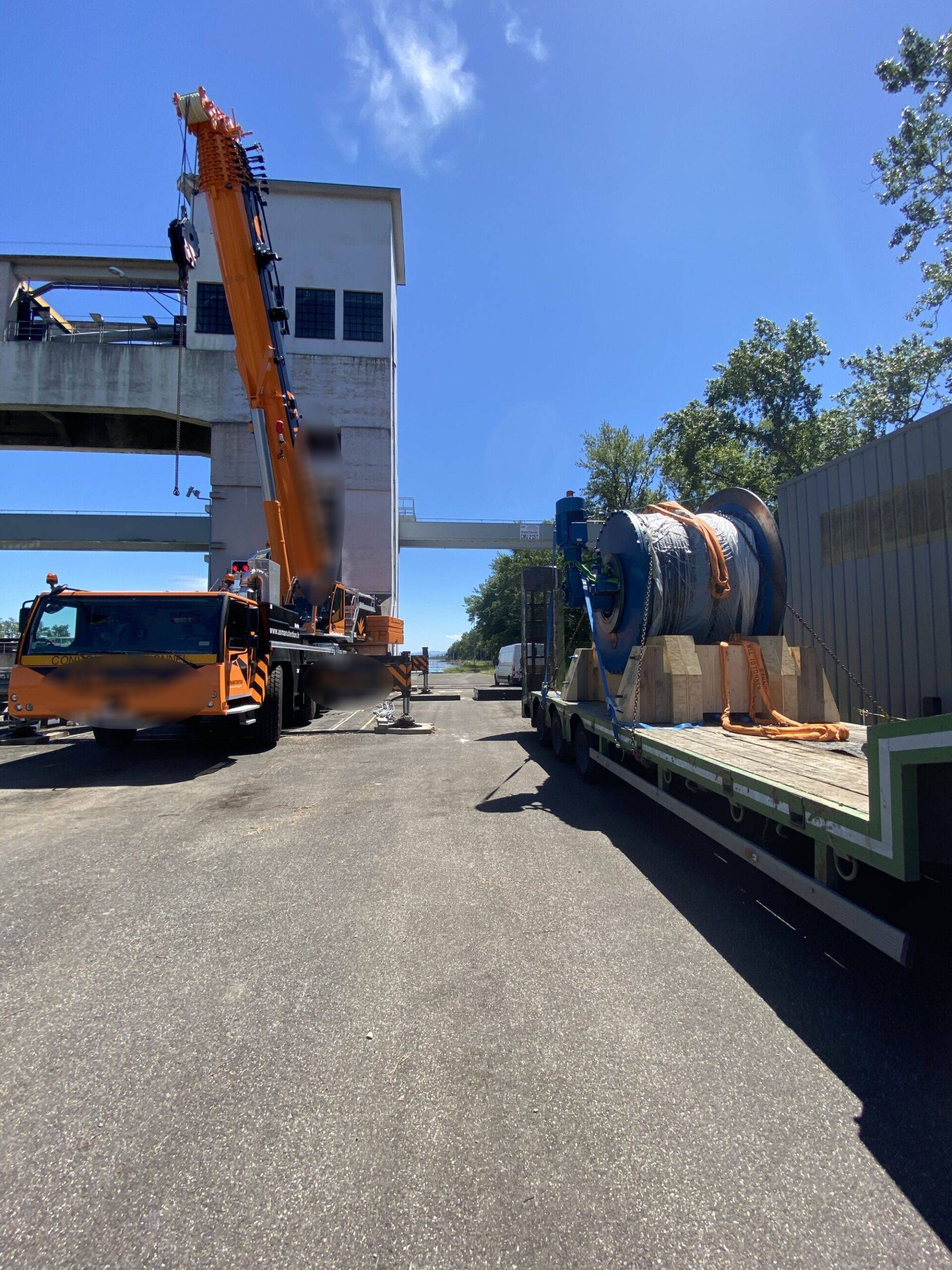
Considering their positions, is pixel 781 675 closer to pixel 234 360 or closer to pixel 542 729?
pixel 542 729

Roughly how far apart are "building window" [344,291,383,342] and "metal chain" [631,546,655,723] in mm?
24256

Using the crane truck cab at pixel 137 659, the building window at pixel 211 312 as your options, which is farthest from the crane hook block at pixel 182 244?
the building window at pixel 211 312

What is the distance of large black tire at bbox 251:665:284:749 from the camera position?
424 inches

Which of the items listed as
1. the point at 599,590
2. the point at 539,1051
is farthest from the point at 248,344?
the point at 539,1051

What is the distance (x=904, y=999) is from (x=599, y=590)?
5.08 meters

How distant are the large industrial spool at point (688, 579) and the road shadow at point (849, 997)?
2277mm

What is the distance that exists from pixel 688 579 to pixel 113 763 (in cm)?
842

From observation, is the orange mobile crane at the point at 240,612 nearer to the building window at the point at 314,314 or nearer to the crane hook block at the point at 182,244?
the crane hook block at the point at 182,244

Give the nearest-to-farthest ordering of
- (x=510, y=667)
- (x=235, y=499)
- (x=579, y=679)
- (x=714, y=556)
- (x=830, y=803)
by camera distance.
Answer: (x=830, y=803), (x=714, y=556), (x=579, y=679), (x=235, y=499), (x=510, y=667)

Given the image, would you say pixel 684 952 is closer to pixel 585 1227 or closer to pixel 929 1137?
pixel 929 1137

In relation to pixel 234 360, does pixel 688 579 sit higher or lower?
lower

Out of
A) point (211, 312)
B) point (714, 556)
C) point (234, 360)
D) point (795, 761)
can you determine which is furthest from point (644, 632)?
point (211, 312)

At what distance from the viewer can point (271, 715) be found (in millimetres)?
10883

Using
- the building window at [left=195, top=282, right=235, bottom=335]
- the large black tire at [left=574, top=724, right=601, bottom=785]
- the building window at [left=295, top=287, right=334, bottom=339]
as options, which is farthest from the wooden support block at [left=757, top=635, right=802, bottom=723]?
the building window at [left=195, top=282, right=235, bottom=335]
